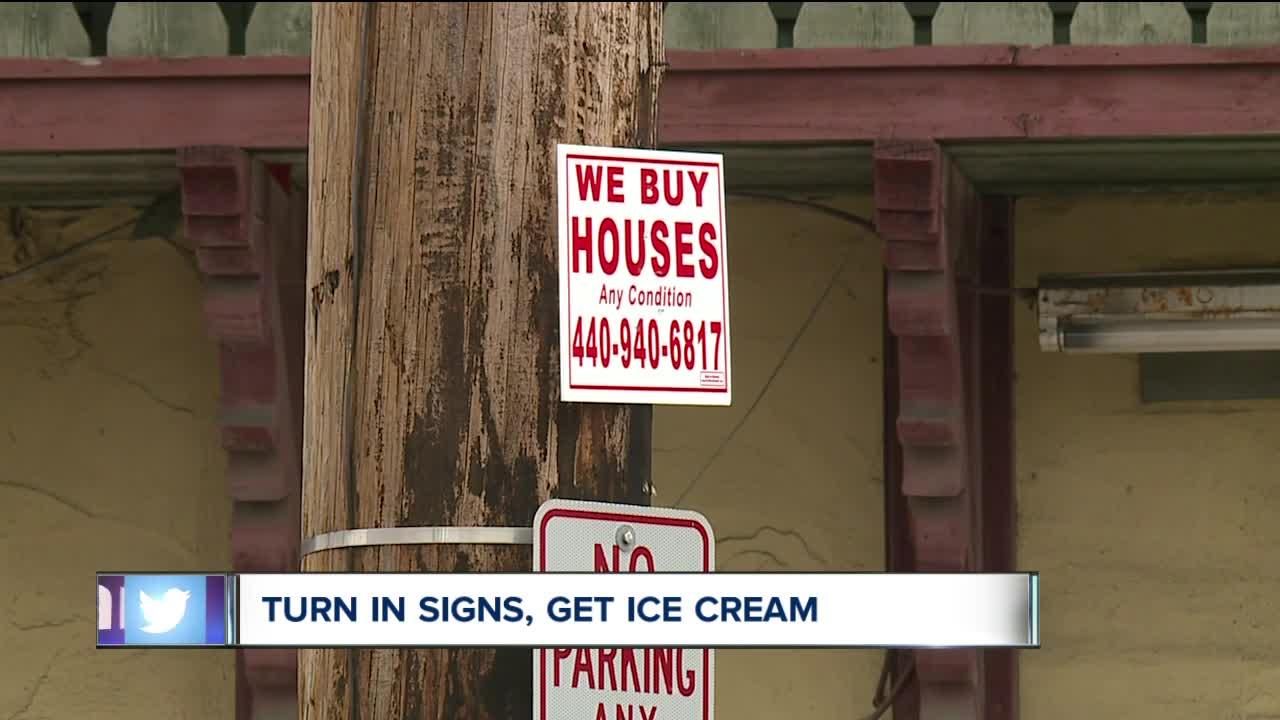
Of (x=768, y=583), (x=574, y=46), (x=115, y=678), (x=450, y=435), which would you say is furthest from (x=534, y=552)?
→ (x=115, y=678)

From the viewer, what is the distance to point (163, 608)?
250cm

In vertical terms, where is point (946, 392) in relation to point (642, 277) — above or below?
below

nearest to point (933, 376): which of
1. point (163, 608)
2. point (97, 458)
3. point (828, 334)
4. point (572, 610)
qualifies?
point (828, 334)

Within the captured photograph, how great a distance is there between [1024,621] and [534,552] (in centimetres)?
62

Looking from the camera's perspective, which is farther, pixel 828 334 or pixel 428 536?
pixel 828 334

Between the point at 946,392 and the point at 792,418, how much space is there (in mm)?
896

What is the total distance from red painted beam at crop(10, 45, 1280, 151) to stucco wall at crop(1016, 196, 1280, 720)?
1.15 meters

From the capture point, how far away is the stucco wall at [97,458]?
8.84 meters

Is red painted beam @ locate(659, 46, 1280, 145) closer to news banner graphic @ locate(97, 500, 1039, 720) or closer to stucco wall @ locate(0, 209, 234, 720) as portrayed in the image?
stucco wall @ locate(0, 209, 234, 720)

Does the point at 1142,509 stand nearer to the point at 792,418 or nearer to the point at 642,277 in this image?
the point at 792,418

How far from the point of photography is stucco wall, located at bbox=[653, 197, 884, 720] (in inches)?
342

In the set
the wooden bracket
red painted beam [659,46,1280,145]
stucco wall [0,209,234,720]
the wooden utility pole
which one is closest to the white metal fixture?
red painted beam [659,46,1280,145]

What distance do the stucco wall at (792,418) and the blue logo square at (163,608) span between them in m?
6.16

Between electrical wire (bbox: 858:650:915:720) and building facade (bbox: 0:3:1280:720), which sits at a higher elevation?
building facade (bbox: 0:3:1280:720)
